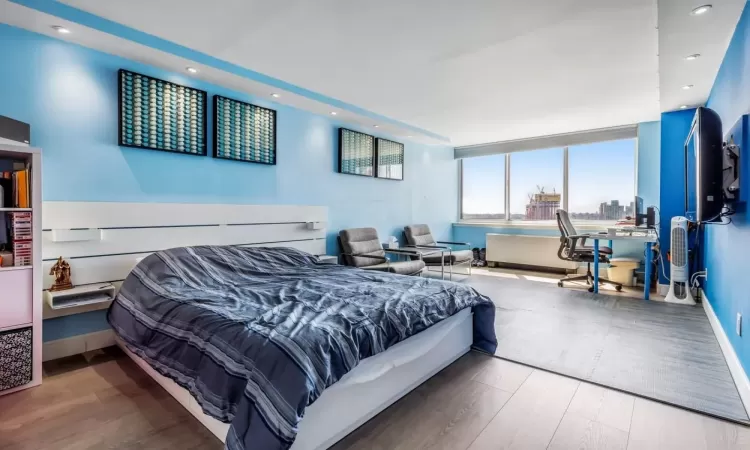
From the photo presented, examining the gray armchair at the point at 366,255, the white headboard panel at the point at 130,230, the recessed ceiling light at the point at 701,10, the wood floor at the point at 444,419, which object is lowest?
the wood floor at the point at 444,419

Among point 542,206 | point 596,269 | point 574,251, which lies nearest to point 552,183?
point 542,206

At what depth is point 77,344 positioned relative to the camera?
2.81 meters

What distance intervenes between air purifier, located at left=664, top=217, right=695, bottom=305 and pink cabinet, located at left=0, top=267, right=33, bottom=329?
19.4 feet

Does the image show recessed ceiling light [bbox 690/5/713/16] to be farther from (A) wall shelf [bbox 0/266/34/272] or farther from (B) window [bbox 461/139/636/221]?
(A) wall shelf [bbox 0/266/34/272]

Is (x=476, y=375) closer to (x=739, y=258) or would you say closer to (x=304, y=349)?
A: (x=304, y=349)

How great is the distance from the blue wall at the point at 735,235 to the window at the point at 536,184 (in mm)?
3152

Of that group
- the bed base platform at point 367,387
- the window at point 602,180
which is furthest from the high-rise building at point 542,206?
the bed base platform at point 367,387

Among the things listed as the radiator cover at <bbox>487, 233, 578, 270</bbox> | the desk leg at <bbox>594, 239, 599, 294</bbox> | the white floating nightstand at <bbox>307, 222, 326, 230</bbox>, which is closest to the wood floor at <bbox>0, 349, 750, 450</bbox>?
the white floating nightstand at <bbox>307, 222, 326, 230</bbox>

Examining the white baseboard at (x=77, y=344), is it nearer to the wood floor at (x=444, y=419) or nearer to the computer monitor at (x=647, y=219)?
the wood floor at (x=444, y=419)

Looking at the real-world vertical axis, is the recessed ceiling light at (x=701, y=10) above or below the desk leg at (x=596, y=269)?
above

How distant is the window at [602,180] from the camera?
589cm

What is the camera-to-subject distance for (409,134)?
588 cm

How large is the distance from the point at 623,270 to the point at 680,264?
3.30ft

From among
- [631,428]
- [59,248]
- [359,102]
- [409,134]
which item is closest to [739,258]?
[631,428]
